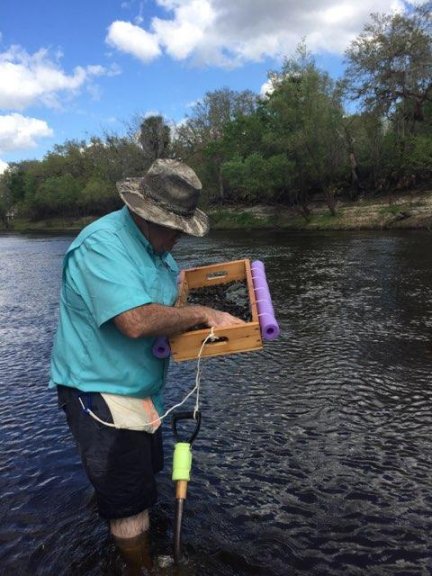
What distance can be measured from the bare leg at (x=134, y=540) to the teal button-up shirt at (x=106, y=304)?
1019mm

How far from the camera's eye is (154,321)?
3.25m

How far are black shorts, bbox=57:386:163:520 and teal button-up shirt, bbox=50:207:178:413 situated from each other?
0.16 meters

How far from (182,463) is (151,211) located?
196cm

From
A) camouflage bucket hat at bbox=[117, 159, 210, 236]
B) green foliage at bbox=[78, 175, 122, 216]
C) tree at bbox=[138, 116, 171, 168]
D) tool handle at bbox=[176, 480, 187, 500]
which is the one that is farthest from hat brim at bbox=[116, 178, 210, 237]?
green foliage at bbox=[78, 175, 122, 216]

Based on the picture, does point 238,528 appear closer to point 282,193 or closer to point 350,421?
point 350,421

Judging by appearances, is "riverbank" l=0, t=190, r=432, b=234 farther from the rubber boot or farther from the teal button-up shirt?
the teal button-up shirt

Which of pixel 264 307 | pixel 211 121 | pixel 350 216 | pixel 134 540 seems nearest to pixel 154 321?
pixel 264 307

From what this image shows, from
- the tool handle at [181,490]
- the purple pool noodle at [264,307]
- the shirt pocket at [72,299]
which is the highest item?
the shirt pocket at [72,299]

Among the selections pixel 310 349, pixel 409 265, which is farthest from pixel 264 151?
pixel 310 349

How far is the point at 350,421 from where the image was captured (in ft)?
22.8

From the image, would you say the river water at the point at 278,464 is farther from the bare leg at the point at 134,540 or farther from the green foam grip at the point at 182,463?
the green foam grip at the point at 182,463

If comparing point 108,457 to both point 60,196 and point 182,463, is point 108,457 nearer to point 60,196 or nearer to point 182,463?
point 182,463

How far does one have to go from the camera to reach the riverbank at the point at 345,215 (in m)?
37.0

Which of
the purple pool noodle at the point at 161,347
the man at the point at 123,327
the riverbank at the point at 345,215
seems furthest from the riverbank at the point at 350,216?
the purple pool noodle at the point at 161,347
